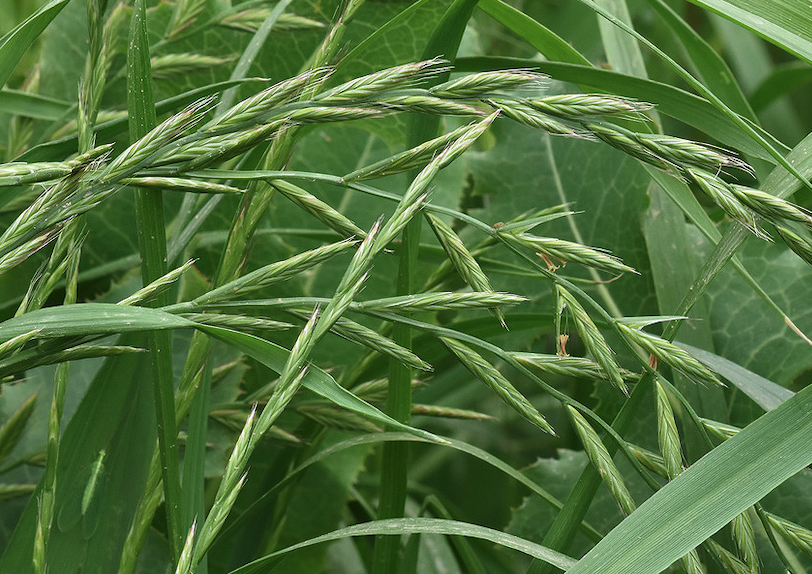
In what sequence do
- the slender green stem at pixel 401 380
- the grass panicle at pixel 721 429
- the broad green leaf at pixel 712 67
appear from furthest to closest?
the broad green leaf at pixel 712 67
the slender green stem at pixel 401 380
the grass panicle at pixel 721 429

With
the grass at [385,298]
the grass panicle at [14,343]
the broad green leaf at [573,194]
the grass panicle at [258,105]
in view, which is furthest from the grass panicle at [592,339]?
the broad green leaf at [573,194]

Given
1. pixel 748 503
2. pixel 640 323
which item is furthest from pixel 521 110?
pixel 748 503

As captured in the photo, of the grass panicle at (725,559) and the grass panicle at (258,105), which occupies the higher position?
the grass panicle at (258,105)

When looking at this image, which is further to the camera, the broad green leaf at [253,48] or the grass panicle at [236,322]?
the broad green leaf at [253,48]

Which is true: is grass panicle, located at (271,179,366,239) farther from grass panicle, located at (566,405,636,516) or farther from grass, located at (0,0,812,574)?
grass panicle, located at (566,405,636,516)

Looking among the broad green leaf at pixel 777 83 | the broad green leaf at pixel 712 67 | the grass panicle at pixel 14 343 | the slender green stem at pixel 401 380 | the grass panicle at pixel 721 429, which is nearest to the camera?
the grass panicle at pixel 14 343

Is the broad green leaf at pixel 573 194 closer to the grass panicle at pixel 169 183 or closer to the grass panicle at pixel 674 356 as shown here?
the grass panicle at pixel 674 356

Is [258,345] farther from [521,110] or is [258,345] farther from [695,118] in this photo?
[695,118]

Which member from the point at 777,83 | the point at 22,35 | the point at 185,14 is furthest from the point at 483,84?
the point at 777,83
